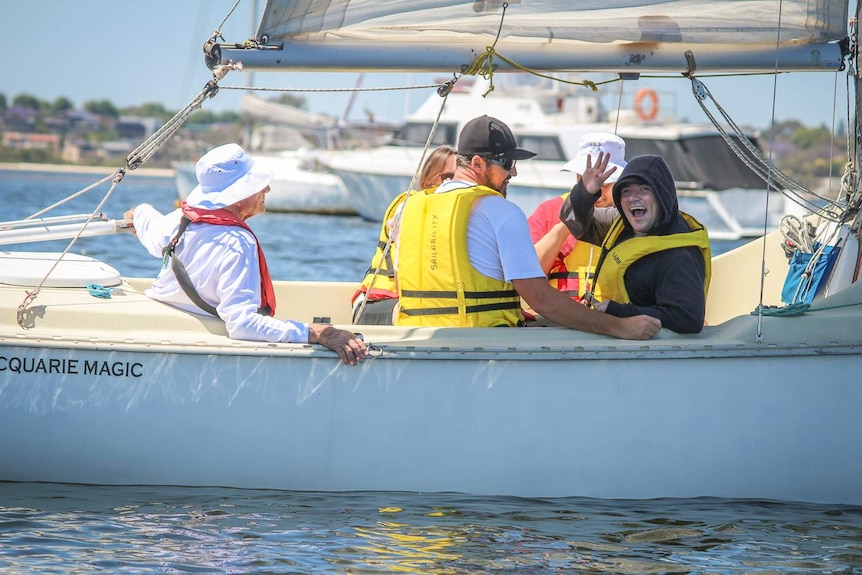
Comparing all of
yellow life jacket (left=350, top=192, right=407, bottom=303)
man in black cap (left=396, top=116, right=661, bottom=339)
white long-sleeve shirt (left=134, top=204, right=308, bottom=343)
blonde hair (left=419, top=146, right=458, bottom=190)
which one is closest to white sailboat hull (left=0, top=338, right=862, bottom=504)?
white long-sleeve shirt (left=134, top=204, right=308, bottom=343)

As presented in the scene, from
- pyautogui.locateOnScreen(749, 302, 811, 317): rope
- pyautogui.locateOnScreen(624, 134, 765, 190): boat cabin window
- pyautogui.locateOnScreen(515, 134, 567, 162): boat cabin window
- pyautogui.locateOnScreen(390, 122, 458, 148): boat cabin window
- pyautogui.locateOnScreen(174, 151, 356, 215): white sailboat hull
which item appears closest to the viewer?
A: pyautogui.locateOnScreen(749, 302, 811, 317): rope

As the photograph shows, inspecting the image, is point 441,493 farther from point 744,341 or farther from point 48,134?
point 48,134

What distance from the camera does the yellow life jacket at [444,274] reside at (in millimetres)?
4387

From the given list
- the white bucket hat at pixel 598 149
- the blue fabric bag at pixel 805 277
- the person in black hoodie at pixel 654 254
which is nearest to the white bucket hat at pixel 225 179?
the person in black hoodie at pixel 654 254

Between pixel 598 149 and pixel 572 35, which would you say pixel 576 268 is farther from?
pixel 572 35

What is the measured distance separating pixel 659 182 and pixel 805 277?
47.3 inches

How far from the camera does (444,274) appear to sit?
443 centimetres

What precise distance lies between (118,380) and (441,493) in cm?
132

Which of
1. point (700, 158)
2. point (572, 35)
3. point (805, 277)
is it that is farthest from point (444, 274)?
point (700, 158)

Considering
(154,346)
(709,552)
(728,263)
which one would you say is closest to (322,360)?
(154,346)

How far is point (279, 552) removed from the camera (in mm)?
3967

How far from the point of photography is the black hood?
4375 mm

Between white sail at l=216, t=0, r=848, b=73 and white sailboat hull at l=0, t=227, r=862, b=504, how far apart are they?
3.65 ft

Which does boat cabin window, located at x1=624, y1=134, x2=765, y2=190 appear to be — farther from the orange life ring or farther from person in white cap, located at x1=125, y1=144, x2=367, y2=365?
person in white cap, located at x1=125, y1=144, x2=367, y2=365
